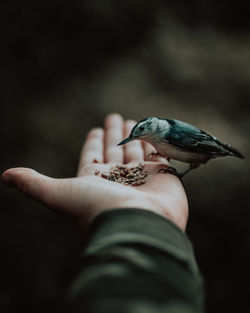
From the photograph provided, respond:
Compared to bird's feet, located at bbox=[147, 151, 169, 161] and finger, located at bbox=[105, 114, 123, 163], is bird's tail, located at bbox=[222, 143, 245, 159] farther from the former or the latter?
finger, located at bbox=[105, 114, 123, 163]

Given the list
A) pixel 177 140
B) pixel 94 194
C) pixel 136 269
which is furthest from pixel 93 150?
pixel 136 269

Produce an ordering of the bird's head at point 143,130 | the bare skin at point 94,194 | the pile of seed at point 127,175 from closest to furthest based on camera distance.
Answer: the bare skin at point 94,194, the pile of seed at point 127,175, the bird's head at point 143,130

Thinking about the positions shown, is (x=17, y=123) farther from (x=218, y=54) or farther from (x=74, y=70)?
(x=218, y=54)

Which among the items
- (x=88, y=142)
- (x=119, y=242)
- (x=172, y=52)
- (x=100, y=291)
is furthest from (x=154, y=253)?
(x=172, y=52)

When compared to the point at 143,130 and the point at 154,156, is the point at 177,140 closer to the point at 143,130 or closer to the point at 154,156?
the point at 143,130

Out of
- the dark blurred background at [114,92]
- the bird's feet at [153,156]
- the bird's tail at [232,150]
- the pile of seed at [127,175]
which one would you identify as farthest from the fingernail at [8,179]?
the dark blurred background at [114,92]

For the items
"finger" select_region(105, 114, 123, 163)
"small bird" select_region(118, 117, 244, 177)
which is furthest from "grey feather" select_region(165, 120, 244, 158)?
"finger" select_region(105, 114, 123, 163)

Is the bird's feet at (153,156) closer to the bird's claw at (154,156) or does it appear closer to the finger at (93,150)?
the bird's claw at (154,156)
